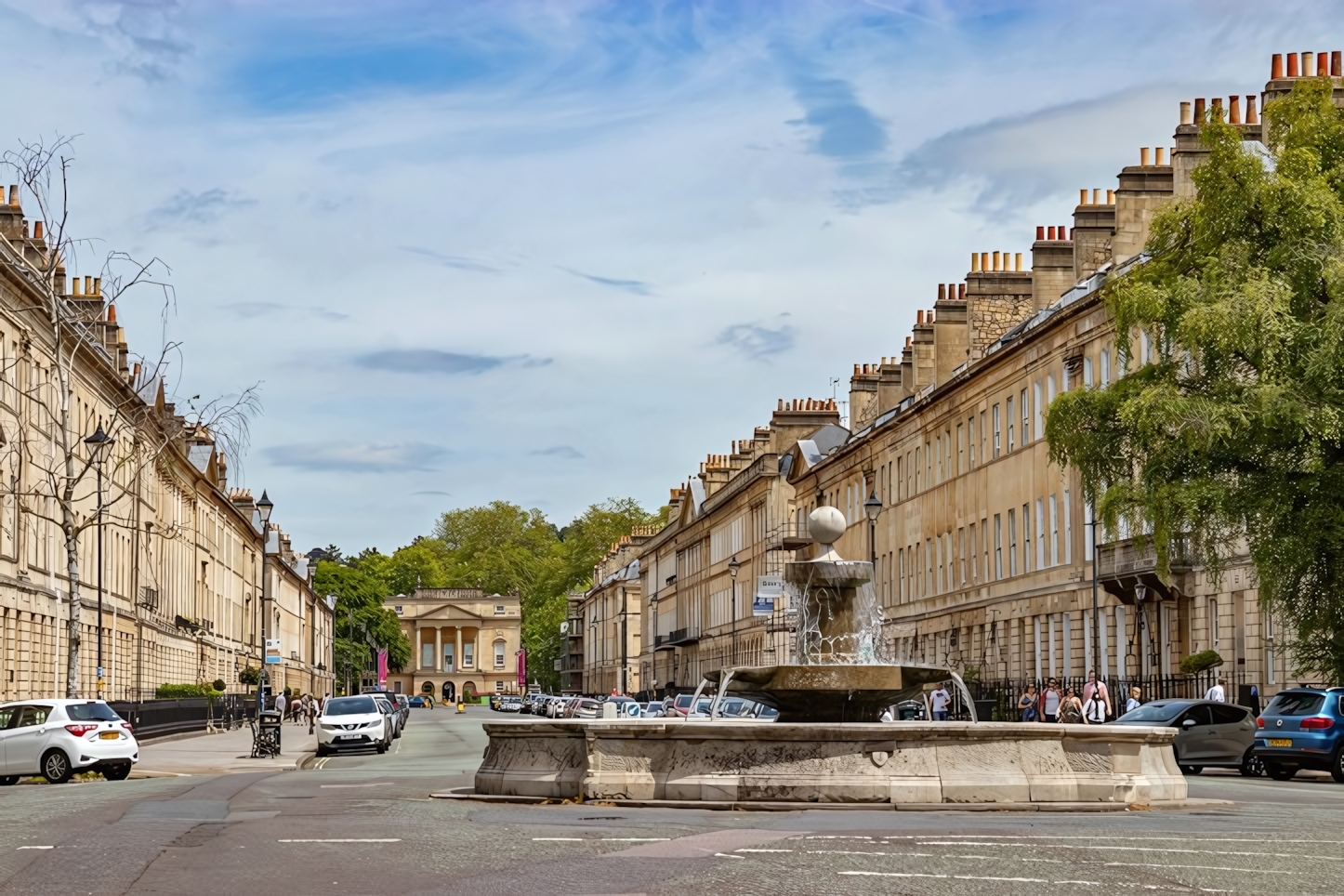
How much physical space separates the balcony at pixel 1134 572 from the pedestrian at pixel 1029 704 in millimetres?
3385

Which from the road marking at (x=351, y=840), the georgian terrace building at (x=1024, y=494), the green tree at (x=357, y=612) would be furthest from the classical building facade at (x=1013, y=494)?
the green tree at (x=357, y=612)

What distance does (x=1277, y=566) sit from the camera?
104ft

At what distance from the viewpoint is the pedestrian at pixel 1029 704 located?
49875mm

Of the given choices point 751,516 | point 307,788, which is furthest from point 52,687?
point 751,516

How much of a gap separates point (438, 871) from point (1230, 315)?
21.4 metres

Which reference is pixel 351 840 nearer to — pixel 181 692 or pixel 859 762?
pixel 859 762

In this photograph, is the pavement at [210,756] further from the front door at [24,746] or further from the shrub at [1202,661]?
the shrub at [1202,661]

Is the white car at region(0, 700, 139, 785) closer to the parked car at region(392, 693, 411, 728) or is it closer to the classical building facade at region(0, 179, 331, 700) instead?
the classical building facade at region(0, 179, 331, 700)

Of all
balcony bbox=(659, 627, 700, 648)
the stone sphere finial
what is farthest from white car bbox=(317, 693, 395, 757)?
balcony bbox=(659, 627, 700, 648)

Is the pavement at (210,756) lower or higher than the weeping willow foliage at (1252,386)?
lower

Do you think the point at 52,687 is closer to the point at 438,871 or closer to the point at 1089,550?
the point at 1089,550

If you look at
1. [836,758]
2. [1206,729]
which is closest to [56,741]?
[836,758]

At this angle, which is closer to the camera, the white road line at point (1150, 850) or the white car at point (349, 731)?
the white road line at point (1150, 850)

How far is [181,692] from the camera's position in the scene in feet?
258
